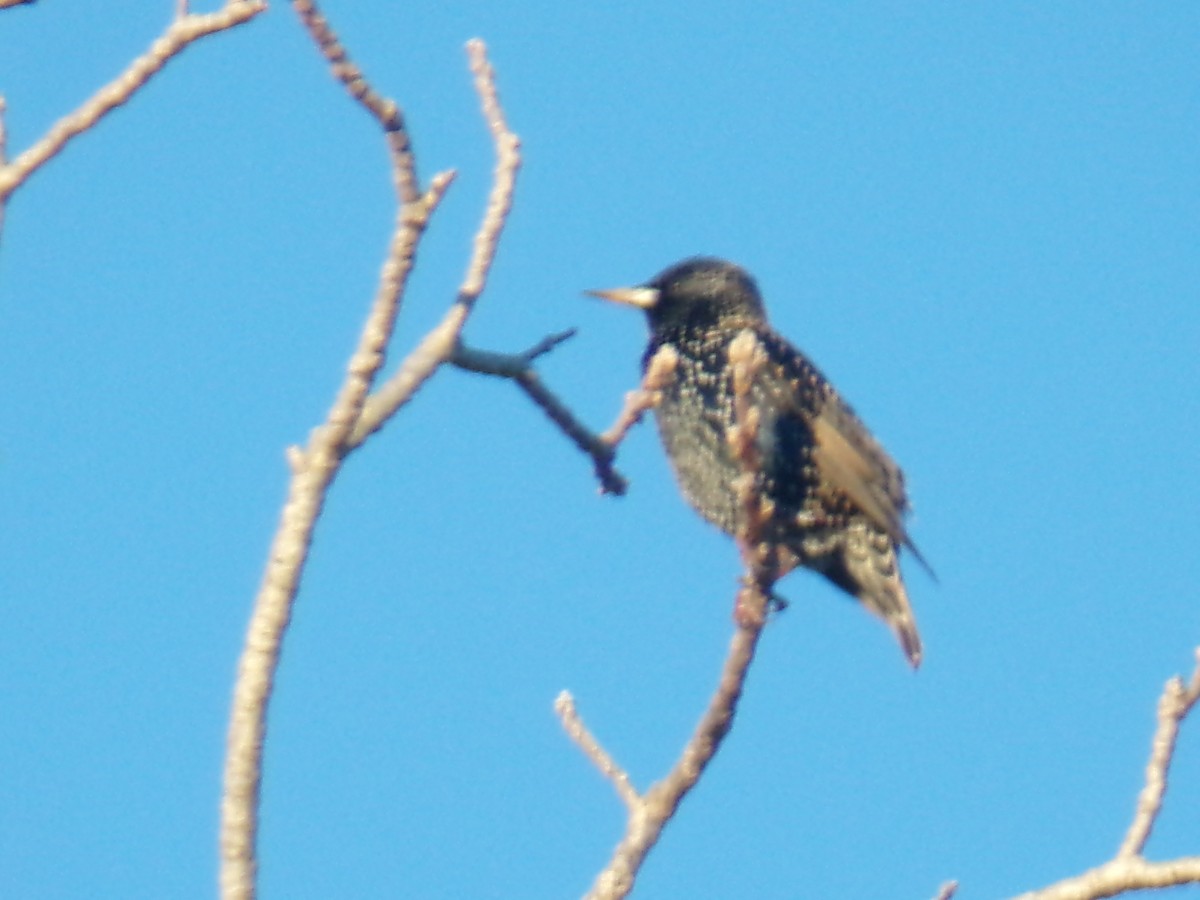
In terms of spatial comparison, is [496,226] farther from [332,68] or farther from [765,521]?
[765,521]

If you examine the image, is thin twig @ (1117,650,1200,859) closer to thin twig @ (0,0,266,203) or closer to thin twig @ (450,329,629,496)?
thin twig @ (450,329,629,496)

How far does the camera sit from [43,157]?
2.69 metres

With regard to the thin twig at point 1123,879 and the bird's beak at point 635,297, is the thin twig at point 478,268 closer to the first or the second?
the thin twig at point 1123,879

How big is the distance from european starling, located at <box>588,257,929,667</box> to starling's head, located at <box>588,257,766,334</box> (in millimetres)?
199

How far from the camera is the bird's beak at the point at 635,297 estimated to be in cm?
664

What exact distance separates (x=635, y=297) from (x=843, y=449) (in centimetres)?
105

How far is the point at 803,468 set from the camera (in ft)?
A: 19.5

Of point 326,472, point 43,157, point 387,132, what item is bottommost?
point 326,472

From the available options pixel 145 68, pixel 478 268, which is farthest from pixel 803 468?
pixel 145 68

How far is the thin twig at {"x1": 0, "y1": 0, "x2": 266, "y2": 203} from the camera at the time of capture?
2764 millimetres

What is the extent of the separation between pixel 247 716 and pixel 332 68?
37.2 inches

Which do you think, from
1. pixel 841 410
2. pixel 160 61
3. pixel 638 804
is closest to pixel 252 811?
pixel 638 804

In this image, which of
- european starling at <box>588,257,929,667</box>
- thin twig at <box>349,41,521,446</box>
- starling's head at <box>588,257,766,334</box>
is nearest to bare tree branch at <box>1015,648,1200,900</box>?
thin twig at <box>349,41,521,446</box>

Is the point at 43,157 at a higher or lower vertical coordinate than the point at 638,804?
higher
